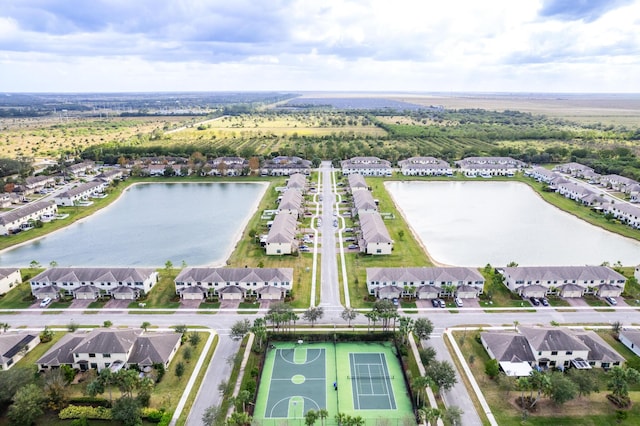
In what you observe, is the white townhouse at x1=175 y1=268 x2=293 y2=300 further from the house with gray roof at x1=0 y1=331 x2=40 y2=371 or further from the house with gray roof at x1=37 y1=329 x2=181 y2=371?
the house with gray roof at x1=0 y1=331 x2=40 y2=371

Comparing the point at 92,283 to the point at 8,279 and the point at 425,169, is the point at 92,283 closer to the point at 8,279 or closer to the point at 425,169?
the point at 8,279

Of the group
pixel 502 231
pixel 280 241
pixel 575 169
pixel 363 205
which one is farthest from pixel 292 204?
Result: pixel 575 169

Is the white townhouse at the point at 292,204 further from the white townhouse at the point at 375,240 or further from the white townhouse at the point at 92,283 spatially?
the white townhouse at the point at 92,283

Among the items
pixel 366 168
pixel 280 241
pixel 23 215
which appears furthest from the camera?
pixel 366 168

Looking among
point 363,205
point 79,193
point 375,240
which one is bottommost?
point 375,240

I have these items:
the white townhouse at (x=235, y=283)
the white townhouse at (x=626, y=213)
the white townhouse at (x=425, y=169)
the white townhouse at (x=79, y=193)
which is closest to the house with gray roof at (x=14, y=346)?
the white townhouse at (x=235, y=283)
